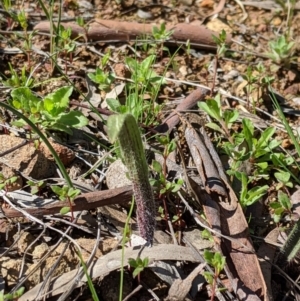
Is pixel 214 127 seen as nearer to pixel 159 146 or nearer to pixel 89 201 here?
pixel 159 146

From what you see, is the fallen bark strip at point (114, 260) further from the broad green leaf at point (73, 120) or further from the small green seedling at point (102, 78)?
the small green seedling at point (102, 78)

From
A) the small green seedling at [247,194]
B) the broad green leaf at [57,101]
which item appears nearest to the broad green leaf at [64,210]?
the broad green leaf at [57,101]

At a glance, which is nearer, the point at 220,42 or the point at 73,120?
the point at 73,120

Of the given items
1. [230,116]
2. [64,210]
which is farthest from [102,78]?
[64,210]

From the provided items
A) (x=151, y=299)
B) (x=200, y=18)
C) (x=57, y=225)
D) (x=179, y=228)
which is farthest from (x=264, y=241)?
(x=200, y=18)

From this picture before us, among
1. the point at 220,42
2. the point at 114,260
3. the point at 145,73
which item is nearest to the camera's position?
the point at 114,260

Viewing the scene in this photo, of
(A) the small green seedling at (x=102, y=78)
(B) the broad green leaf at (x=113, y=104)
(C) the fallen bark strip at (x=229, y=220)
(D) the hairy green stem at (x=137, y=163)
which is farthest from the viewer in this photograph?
(A) the small green seedling at (x=102, y=78)

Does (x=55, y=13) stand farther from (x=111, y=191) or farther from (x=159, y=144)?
(x=111, y=191)
